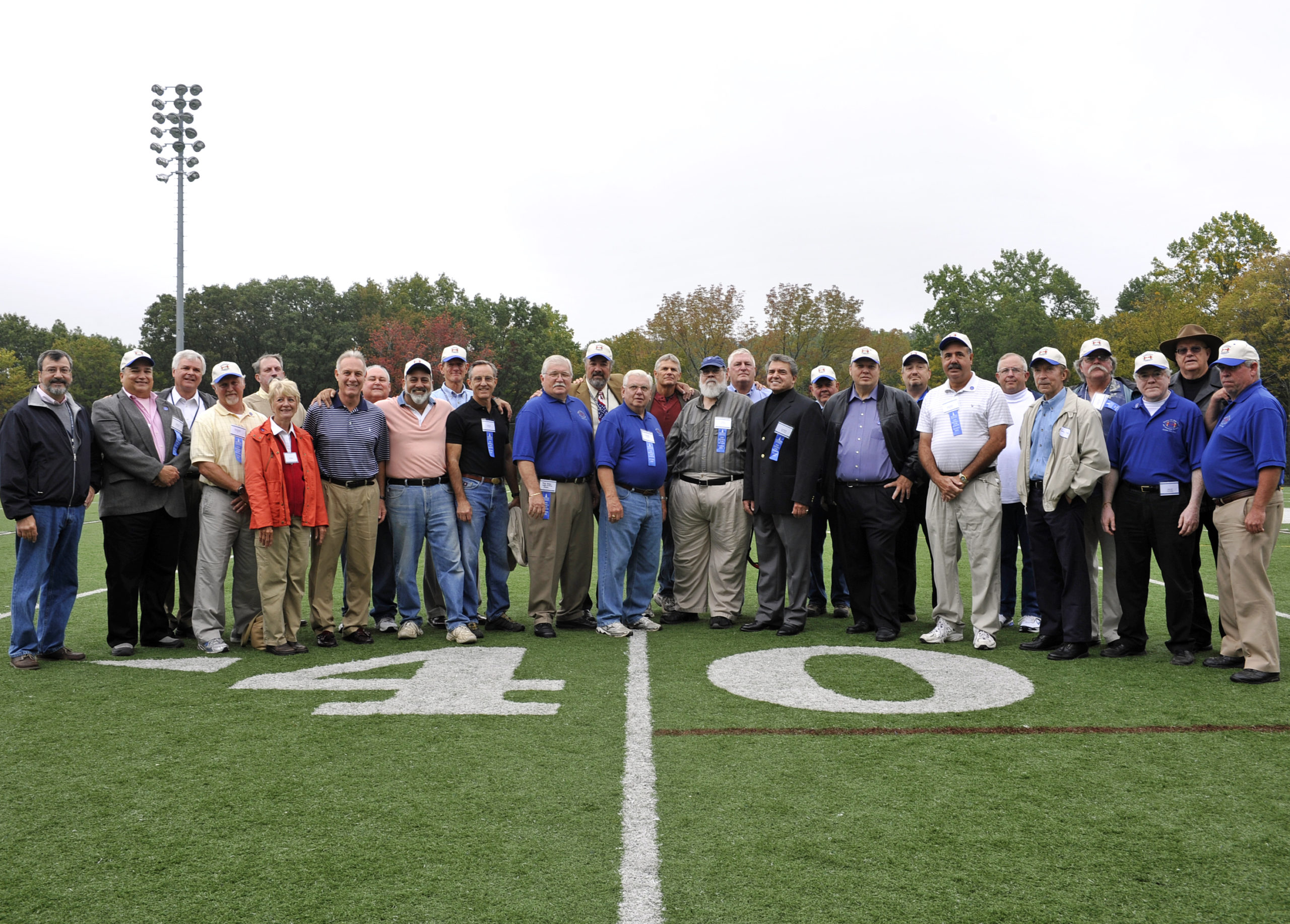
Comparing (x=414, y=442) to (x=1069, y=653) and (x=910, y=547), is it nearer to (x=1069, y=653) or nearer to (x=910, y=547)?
(x=910, y=547)

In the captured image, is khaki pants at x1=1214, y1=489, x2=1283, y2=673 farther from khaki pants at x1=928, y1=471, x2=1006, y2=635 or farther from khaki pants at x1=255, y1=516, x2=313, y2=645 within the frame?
khaki pants at x1=255, y1=516, x2=313, y2=645

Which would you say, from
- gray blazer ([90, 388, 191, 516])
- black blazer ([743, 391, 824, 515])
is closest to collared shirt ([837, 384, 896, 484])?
black blazer ([743, 391, 824, 515])

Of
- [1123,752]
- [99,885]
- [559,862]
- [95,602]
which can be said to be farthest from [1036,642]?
[95,602]

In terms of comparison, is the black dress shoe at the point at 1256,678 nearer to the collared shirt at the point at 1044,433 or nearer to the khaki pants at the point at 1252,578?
the khaki pants at the point at 1252,578

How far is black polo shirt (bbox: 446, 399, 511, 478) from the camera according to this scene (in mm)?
7172

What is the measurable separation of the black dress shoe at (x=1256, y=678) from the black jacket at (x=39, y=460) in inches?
298

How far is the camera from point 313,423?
22.6ft

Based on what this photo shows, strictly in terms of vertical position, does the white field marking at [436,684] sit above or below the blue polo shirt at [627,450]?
below

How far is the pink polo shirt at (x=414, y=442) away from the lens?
7059 millimetres

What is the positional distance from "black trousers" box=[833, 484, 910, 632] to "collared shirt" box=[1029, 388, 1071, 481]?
1049 mm

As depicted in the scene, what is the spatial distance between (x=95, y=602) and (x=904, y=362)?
795 centimetres

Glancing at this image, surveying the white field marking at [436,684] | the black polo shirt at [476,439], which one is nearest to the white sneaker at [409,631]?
the white field marking at [436,684]

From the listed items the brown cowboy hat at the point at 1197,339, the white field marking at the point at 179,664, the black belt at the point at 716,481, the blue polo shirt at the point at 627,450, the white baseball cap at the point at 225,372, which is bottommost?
the white field marking at the point at 179,664

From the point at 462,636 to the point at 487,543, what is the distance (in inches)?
34.2
